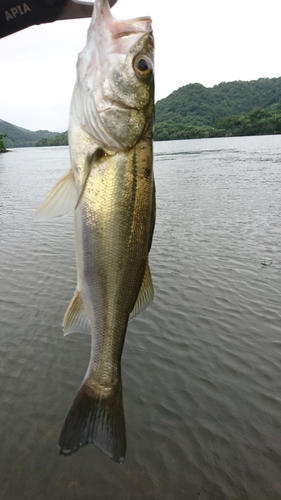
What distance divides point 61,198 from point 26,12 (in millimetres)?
1236

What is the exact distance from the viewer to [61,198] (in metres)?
2.41

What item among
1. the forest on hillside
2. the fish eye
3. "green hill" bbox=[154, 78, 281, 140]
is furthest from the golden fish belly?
"green hill" bbox=[154, 78, 281, 140]

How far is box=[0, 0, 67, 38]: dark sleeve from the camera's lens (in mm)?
2205

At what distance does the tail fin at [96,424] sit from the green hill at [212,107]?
134822mm

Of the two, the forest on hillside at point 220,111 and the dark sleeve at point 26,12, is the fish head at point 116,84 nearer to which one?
the dark sleeve at point 26,12

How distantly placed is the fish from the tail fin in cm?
1

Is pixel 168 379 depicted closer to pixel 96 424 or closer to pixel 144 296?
pixel 96 424

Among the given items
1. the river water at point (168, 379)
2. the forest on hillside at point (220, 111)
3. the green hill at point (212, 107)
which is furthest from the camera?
the green hill at point (212, 107)

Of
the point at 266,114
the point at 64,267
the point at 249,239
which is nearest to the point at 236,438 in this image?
the point at 64,267

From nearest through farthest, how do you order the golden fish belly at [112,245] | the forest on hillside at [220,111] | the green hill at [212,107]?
the golden fish belly at [112,245], the forest on hillside at [220,111], the green hill at [212,107]

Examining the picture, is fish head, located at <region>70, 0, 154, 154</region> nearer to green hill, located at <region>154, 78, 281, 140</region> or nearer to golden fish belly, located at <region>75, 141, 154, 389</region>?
golden fish belly, located at <region>75, 141, 154, 389</region>

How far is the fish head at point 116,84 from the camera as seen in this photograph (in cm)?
227

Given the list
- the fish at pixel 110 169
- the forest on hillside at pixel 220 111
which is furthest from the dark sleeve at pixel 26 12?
the forest on hillside at pixel 220 111

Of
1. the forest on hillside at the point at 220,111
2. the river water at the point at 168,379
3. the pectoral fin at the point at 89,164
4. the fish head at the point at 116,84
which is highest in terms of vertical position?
the forest on hillside at the point at 220,111
